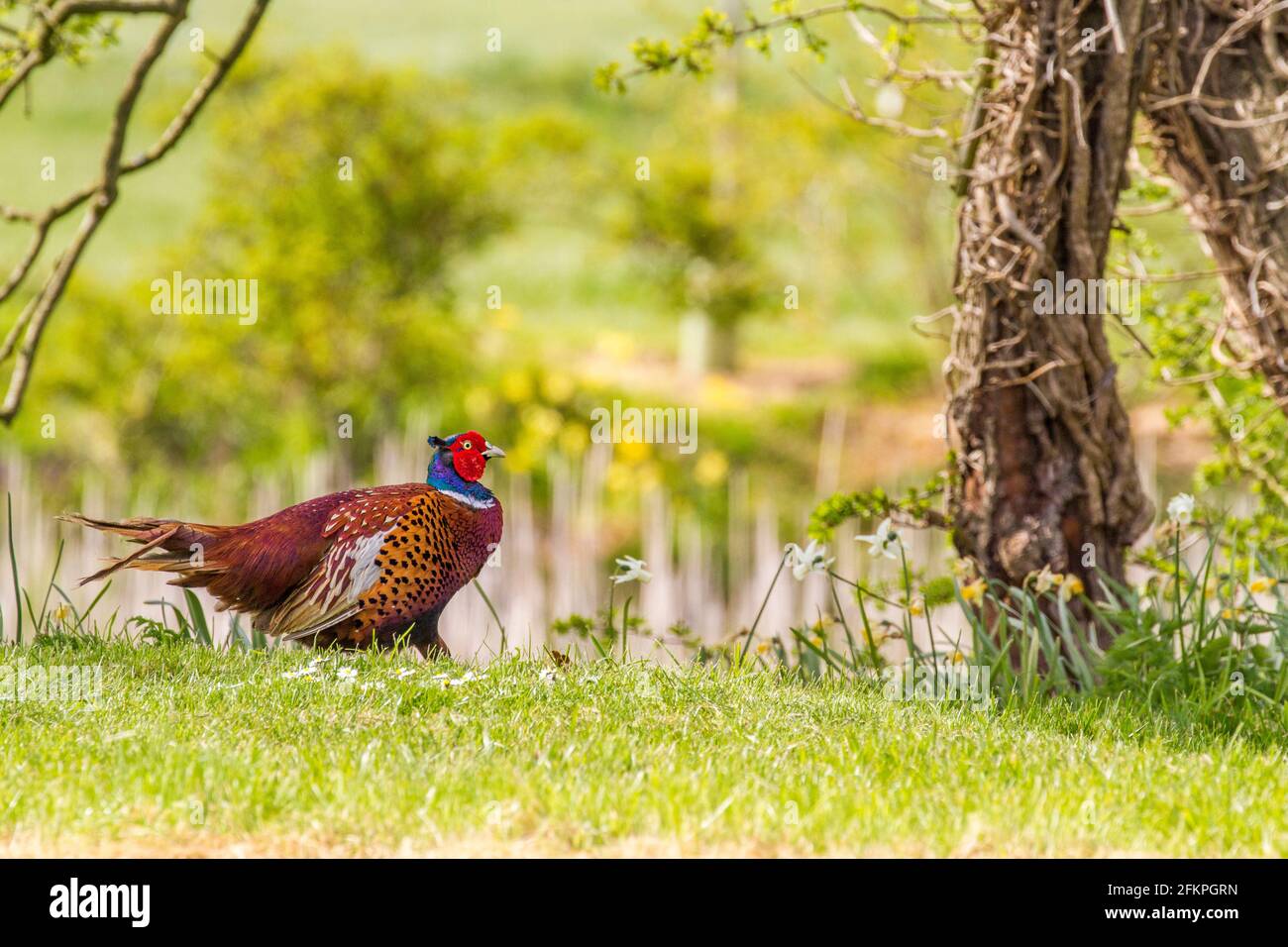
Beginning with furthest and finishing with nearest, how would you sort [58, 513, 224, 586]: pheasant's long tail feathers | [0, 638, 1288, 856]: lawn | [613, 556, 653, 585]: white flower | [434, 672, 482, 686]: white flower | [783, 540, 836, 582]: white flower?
1. [783, 540, 836, 582]: white flower
2. [613, 556, 653, 585]: white flower
3. [58, 513, 224, 586]: pheasant's long tail feathers
4. [434, 672, 482, 686]: white flower
5. [0, 638, 1288, 856]: lawn

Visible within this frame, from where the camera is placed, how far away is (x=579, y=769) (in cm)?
323

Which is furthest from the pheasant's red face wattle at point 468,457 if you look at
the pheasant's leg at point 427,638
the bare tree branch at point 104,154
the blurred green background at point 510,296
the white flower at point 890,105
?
the white flower at point 890,105

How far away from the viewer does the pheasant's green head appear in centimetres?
433

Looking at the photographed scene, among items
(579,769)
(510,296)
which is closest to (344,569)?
(579,769)

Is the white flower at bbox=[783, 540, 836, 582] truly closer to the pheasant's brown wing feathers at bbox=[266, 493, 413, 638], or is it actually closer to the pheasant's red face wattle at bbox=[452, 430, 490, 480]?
the pheasant's red face wattle at bbox=[452, 430, 490, 480]

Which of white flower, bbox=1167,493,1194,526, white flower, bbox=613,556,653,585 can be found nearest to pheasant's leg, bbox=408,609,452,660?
white flower, bbox=613,556,653,585

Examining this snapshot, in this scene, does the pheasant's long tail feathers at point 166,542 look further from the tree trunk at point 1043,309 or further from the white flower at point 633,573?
the tree trunk at point 1043,309

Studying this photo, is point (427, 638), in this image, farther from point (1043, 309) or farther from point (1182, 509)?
point (1182, 509)

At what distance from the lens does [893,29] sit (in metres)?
4.86

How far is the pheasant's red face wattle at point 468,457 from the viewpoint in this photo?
4.33m

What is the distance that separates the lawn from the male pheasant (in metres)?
0.15

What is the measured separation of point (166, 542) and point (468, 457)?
3.00ft

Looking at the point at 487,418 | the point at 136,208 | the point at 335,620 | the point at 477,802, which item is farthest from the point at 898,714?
the point at 136,208

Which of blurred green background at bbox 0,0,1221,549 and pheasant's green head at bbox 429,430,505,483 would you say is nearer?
pheasant's green head at bbox 429,430,505,483
